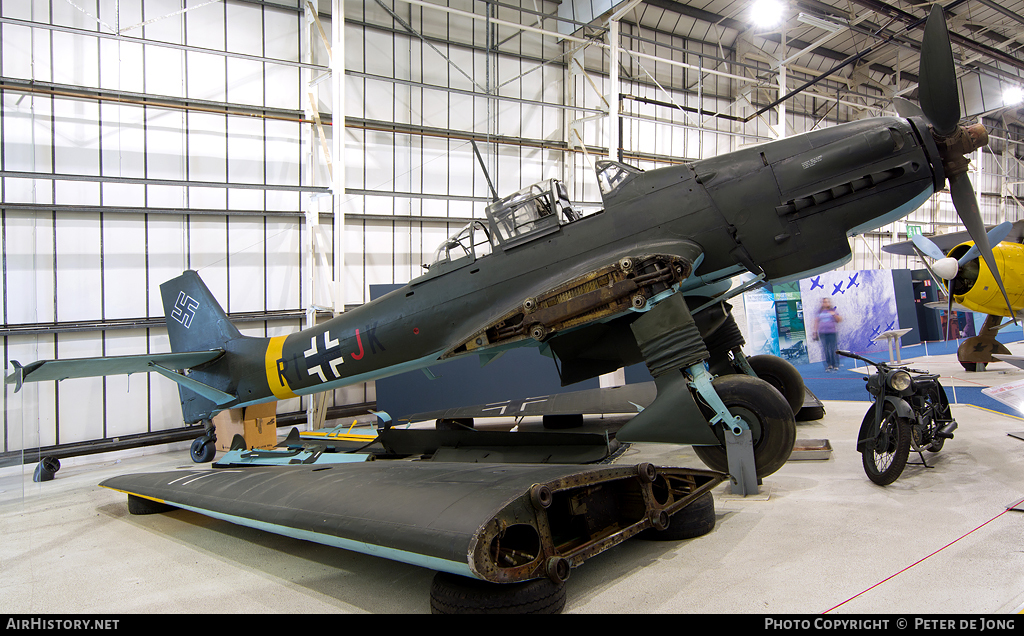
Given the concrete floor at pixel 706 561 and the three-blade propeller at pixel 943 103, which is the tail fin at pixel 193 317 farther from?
the three-blade propeller at pixel 943 103

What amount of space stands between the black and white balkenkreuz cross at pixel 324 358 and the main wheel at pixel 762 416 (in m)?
3.87

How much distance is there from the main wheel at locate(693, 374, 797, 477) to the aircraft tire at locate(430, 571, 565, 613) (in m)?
2.25

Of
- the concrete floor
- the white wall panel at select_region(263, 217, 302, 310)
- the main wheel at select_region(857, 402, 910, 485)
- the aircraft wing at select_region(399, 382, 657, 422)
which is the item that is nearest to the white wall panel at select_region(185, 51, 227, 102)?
the white wall panel at select_region(263, 217, 302, 310)

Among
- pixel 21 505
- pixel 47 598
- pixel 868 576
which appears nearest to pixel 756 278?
pixel 868 576

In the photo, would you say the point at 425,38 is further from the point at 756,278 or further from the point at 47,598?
the point at 47,598

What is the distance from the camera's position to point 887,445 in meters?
4.48

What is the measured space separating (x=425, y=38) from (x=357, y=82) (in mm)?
1732

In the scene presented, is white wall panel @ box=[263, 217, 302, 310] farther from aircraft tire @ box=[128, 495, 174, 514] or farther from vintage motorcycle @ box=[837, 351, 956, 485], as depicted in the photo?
vintage motorcycle @ box=[837, 351, 956, 485]

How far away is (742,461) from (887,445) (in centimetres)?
128

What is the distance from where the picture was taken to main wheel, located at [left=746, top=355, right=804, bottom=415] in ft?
21.0

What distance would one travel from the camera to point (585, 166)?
1355 cm

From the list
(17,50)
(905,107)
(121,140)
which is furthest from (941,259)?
(17,50)

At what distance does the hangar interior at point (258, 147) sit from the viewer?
828 centimetres

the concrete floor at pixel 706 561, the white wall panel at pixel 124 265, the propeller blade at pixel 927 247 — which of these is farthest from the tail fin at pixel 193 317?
the propeller blade at pixel 927 247
